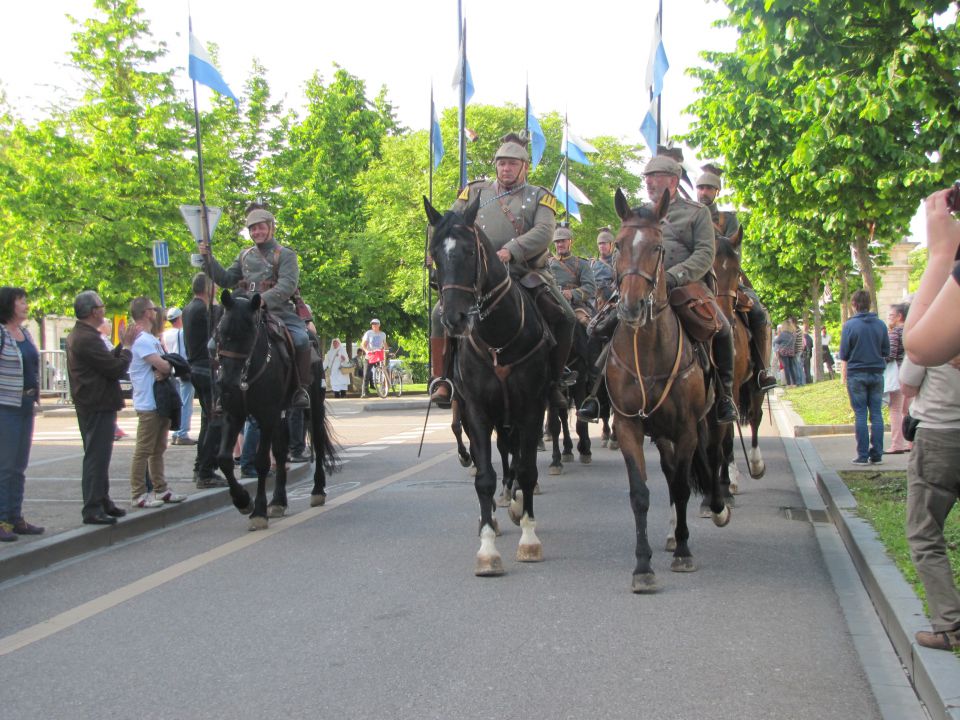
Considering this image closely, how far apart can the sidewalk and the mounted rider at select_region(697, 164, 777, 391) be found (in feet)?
4.32

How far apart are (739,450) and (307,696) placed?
34.2 ft

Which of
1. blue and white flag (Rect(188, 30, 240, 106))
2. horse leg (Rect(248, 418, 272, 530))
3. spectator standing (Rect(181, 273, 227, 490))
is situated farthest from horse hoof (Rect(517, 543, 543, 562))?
blue and white flag (Rect(188, 30, 240, 106))

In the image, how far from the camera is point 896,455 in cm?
1450

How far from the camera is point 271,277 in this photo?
10.9 metres

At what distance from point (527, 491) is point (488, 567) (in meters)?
0.85

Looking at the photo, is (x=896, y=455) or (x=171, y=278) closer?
(x=896, y=455)

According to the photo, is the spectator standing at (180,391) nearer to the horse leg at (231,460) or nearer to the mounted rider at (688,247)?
the horse leg at (231,460)

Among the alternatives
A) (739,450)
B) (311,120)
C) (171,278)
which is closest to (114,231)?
(171,278)

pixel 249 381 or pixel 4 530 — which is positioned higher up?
pixel 249 381

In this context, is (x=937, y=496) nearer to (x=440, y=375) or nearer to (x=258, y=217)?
(x=440, y=375)

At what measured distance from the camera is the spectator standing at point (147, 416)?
34.5ft

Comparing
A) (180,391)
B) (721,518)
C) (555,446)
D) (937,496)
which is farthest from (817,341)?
(937,496)

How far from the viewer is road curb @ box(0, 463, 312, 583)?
8.27 metres

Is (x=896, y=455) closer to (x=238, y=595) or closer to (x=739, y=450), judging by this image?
(x=739, y=450)
